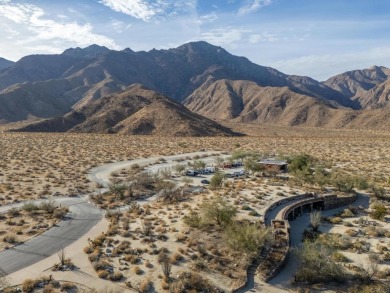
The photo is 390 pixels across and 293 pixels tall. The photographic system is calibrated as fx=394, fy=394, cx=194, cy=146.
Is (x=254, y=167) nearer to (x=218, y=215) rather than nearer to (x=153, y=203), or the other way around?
(x=153, y=203)

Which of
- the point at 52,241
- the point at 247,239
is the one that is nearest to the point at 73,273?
the point at 52,241

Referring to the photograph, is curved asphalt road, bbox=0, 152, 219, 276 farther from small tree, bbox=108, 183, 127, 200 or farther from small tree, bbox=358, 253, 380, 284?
small tree, bbox=358, 253, 380, 284

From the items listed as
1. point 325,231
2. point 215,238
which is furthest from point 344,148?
point 215,238

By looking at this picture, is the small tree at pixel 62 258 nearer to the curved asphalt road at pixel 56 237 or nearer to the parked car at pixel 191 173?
the curved asphalt road at pixel 56 237

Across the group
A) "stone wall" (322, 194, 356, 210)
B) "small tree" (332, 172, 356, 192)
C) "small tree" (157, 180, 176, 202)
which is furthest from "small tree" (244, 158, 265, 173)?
"small tree" (157, 180, 176, 202)

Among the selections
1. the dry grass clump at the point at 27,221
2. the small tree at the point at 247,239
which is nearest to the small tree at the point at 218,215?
the small tree at the point at 247,239

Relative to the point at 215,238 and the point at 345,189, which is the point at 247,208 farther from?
the point at 345,189
